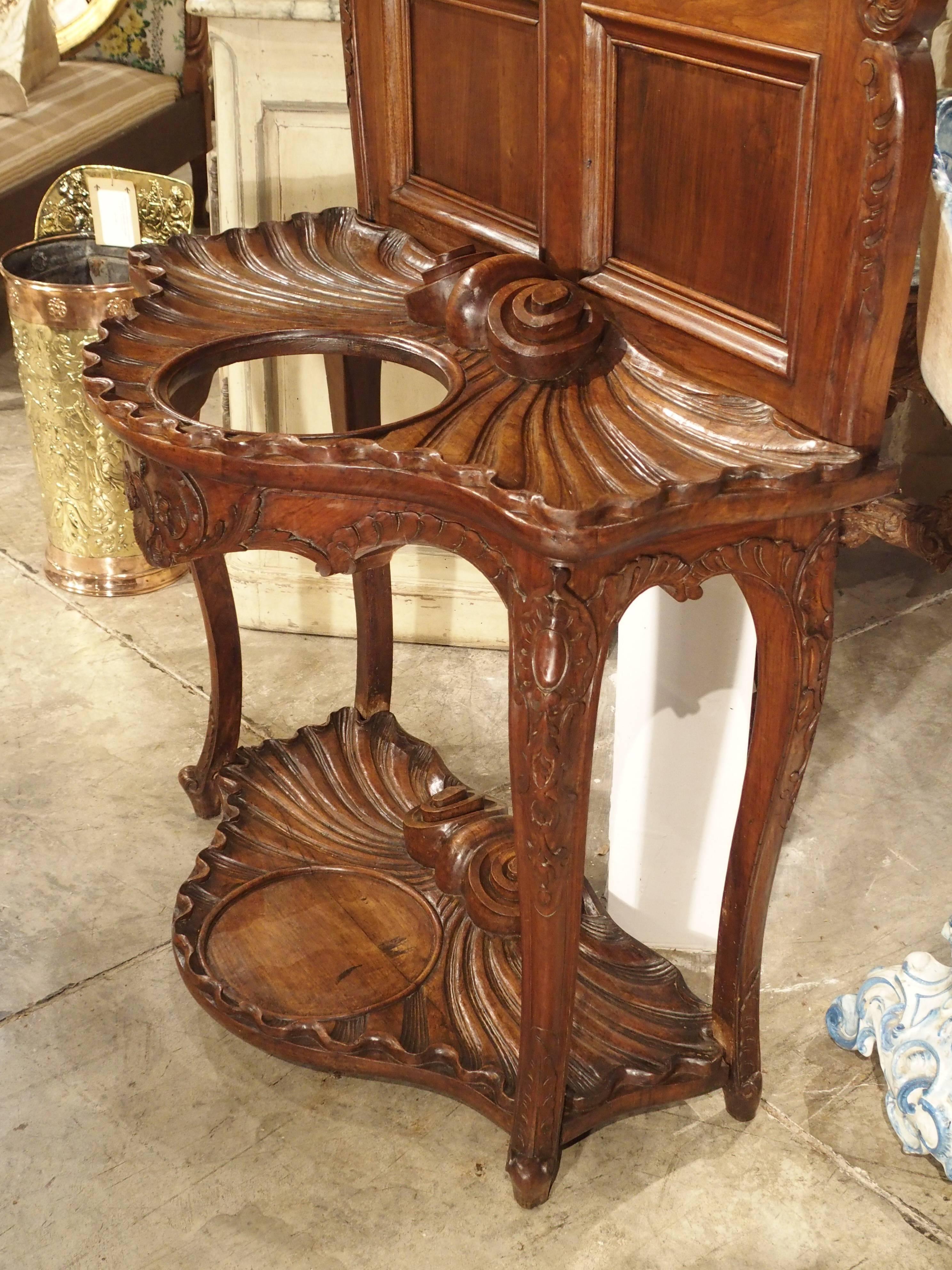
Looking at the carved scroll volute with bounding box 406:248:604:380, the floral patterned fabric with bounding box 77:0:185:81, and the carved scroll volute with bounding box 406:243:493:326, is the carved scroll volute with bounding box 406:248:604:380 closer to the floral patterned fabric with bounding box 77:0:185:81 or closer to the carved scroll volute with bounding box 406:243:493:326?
the carved scroll volute with bounding box 406:243:493:326

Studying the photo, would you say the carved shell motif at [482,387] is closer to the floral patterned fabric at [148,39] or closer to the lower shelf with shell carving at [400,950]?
the lower shelf with shell carving at [400,950]

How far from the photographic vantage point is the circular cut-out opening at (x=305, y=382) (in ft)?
4.46

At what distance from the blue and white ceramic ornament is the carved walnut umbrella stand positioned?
171mm

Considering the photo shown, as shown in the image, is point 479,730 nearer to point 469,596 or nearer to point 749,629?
point 469,596

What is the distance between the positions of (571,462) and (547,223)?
392mm

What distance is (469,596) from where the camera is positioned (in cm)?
257

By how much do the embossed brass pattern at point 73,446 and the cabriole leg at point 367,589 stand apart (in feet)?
2.47

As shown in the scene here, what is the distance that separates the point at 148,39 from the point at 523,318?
3.91 metres

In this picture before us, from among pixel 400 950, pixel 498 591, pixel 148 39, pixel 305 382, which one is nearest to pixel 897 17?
pixel 498 591

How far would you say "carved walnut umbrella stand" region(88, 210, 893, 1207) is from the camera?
1127 millimetres

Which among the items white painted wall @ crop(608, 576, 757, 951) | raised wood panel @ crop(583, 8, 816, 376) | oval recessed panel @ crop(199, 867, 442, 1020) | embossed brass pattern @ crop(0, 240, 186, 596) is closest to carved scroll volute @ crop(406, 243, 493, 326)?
raised wood panel @ crop(583, 8, 816, 376)

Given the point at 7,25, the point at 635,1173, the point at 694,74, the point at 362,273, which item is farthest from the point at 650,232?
the point at 7,25

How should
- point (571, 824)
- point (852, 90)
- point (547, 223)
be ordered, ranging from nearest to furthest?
point (852, 90), point (571, 824), point (547, 223)

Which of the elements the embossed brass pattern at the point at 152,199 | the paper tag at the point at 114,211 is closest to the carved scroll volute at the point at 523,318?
the embossed brass pattern at the point at 152,199
